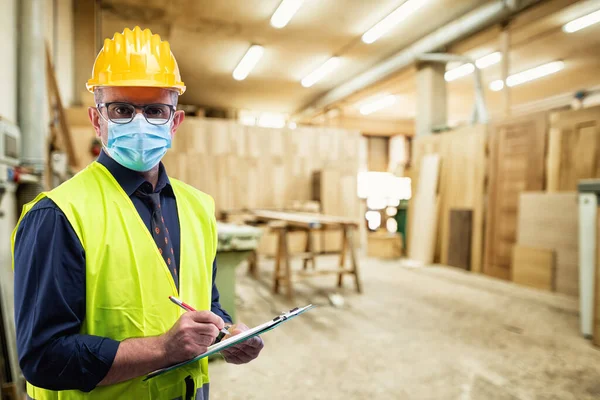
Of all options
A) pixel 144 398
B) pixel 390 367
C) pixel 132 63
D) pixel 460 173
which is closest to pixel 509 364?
pixel 390 367

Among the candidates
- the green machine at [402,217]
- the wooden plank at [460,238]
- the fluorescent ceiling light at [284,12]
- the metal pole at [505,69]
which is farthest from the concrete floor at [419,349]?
the fluorescent ceiling light at [284,12]

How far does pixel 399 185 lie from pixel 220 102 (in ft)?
22.8

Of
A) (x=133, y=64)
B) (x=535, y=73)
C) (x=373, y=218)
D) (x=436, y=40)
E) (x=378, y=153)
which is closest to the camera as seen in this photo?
(x=133, y=64)

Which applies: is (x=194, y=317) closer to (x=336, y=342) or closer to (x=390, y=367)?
(x=390, y=367)

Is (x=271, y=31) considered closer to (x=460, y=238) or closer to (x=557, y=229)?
(x=460, y=238)

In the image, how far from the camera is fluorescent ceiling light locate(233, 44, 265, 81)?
7.95m

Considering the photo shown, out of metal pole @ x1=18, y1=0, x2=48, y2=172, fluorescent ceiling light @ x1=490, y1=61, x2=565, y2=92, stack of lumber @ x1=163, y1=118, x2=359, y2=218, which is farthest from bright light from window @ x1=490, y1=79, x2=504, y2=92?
metal pole @ x1=18, y1=0, x2=48, y2=172

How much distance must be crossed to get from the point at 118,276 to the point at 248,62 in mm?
8506

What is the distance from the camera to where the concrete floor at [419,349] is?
236 centimetres

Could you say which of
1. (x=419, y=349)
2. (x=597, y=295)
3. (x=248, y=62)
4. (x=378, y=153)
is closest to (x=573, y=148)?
(x=597, y=295)

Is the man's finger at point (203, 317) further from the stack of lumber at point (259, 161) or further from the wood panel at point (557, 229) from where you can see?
the stack of lumber at point (259, 161)

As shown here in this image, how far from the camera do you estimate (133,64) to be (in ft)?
2.86

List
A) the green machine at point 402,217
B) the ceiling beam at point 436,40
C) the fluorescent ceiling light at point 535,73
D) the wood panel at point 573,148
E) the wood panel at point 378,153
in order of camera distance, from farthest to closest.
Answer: the wood panel at point 378,153, the fluorescent ceiling light at point 535,73, the green machine at point 402,217, the ceiling beam at point 436,40, the wood panel at point 573,148

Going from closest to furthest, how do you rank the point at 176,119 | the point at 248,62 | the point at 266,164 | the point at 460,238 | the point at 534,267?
the point at 176,119
the point at 534,267
the point at 460,238
the point at 266,164
the point at 248,62
